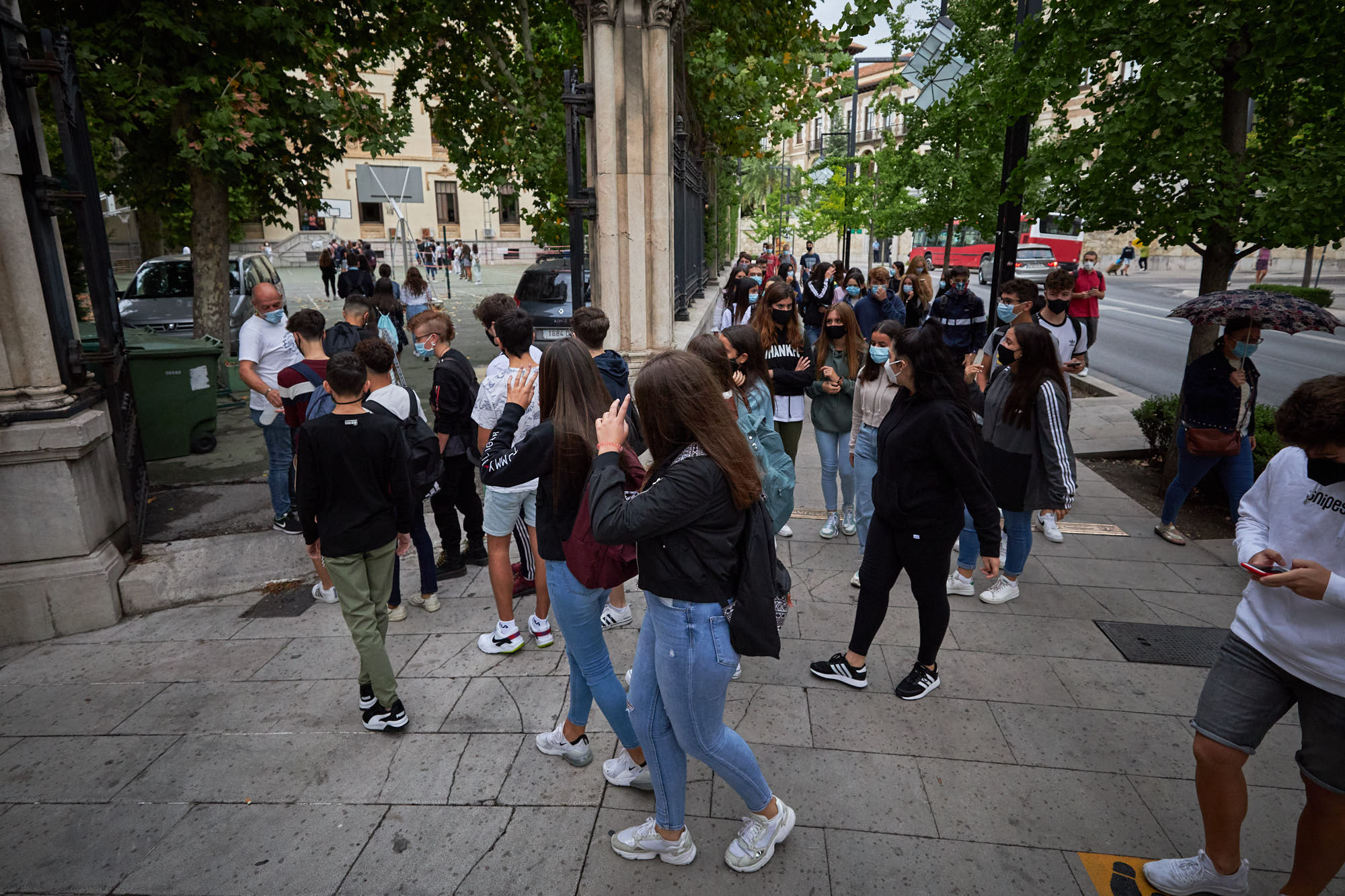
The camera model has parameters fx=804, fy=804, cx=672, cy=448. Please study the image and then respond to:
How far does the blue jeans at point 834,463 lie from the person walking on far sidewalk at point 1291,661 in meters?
3.41

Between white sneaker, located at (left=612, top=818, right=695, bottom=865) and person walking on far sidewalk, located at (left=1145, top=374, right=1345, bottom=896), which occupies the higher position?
person walking on far sidewalk, located at (left=1145, top=374, right=1345, bottom=896)

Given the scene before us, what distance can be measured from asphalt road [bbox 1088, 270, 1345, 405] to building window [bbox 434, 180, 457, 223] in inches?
1536

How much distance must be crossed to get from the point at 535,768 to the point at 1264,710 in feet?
9.06

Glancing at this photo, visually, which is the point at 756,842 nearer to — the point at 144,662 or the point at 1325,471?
the point at 1325,471

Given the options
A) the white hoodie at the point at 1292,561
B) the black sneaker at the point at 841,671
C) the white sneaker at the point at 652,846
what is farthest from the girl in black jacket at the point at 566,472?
the white hoodie at the point at 1292,561

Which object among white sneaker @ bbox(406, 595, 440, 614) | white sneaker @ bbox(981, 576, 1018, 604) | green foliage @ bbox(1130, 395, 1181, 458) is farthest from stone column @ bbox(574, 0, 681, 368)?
green foliage @ bbox(1130, 395, 1181, 458)

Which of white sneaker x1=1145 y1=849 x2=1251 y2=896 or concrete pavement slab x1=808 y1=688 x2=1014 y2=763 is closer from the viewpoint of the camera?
white sneaker x1=1145 y1=849 x2=1251 y2=896

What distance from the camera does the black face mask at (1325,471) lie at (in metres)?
2.41

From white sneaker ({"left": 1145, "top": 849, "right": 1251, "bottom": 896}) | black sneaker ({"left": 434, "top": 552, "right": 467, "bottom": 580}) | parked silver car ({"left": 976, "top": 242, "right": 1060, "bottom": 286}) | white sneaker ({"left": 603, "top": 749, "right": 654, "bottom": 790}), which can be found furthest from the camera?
parked silver car ({"left": 976, "top": 242, "right": 1060, "bottom": 286})

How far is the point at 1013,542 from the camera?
5.09 m

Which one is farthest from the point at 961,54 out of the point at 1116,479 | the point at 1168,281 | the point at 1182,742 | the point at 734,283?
the point at 1168,281

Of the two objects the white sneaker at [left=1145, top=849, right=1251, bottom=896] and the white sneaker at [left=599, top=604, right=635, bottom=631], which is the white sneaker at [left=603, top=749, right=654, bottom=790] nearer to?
the white sneaker at [left=599, top=604, right=635, bottom=631]

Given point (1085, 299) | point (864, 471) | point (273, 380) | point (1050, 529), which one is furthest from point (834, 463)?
point (1085, 299)

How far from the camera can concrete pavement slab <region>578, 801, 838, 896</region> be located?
2895mm
